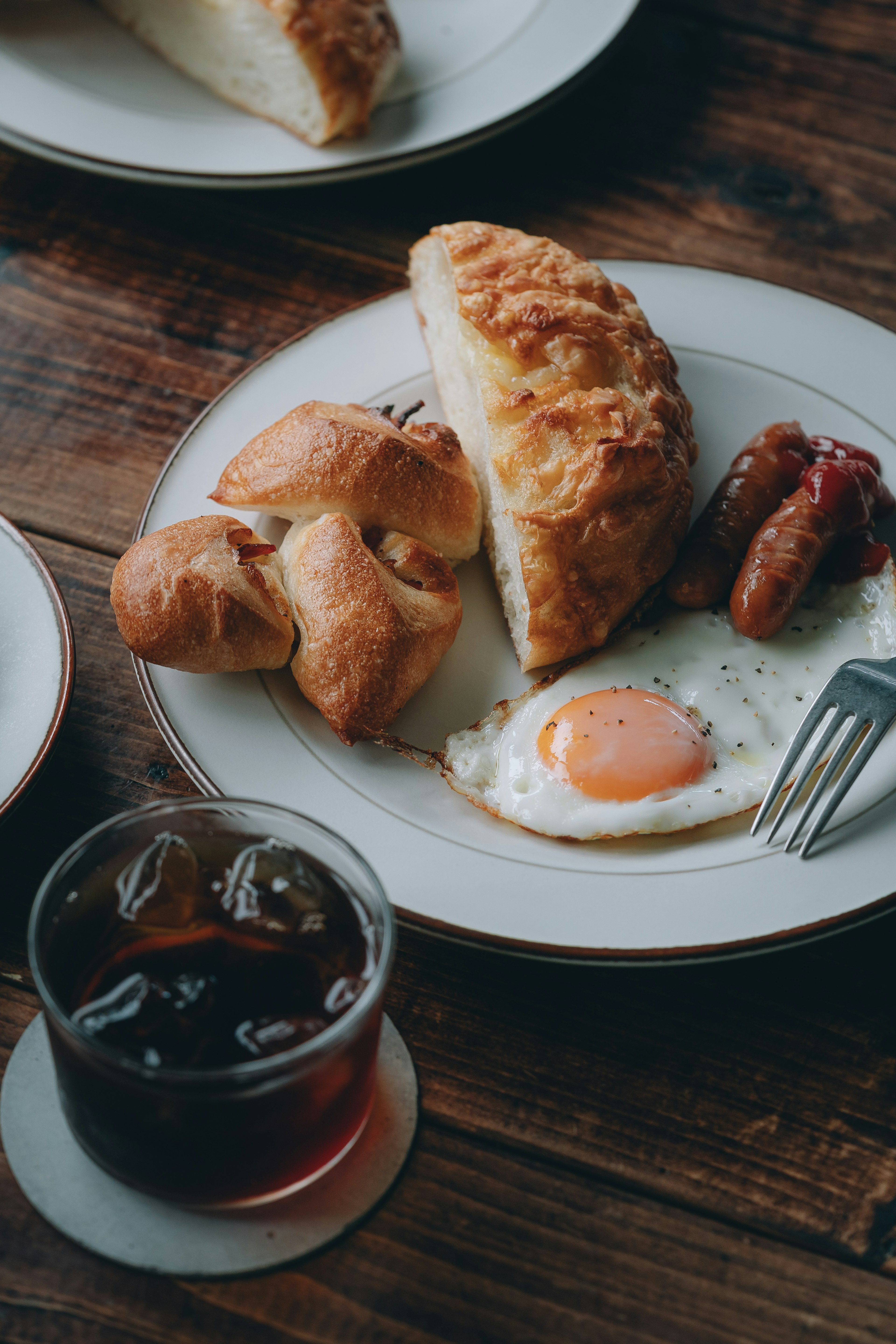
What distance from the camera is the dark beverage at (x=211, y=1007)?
1.43 m

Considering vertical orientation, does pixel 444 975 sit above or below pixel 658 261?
below

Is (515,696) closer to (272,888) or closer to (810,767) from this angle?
(810,767)

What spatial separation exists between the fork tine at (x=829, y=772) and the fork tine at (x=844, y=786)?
0.02 meters

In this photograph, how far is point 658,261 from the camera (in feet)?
9.73

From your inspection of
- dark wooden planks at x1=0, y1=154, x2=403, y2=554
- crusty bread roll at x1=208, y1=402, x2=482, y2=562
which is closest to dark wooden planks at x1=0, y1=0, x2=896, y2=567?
dark wooden planks at x1=0, y1=154, x2=403, y2=554

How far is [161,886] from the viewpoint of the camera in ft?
5.26

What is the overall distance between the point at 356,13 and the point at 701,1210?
136 inches

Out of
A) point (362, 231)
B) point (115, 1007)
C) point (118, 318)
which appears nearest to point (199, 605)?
point (115, 1007)

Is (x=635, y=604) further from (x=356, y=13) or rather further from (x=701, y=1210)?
(x=356, y=13)

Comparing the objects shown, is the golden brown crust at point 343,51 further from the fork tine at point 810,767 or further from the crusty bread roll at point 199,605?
the fork tine at point 810,767

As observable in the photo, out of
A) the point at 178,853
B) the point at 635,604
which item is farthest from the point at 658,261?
the point at 178,853

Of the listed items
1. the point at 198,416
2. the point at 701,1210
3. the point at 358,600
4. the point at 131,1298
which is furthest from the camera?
the point at 198,416

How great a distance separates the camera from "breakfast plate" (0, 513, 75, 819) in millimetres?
Result: 1994

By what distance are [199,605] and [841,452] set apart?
1606mm
